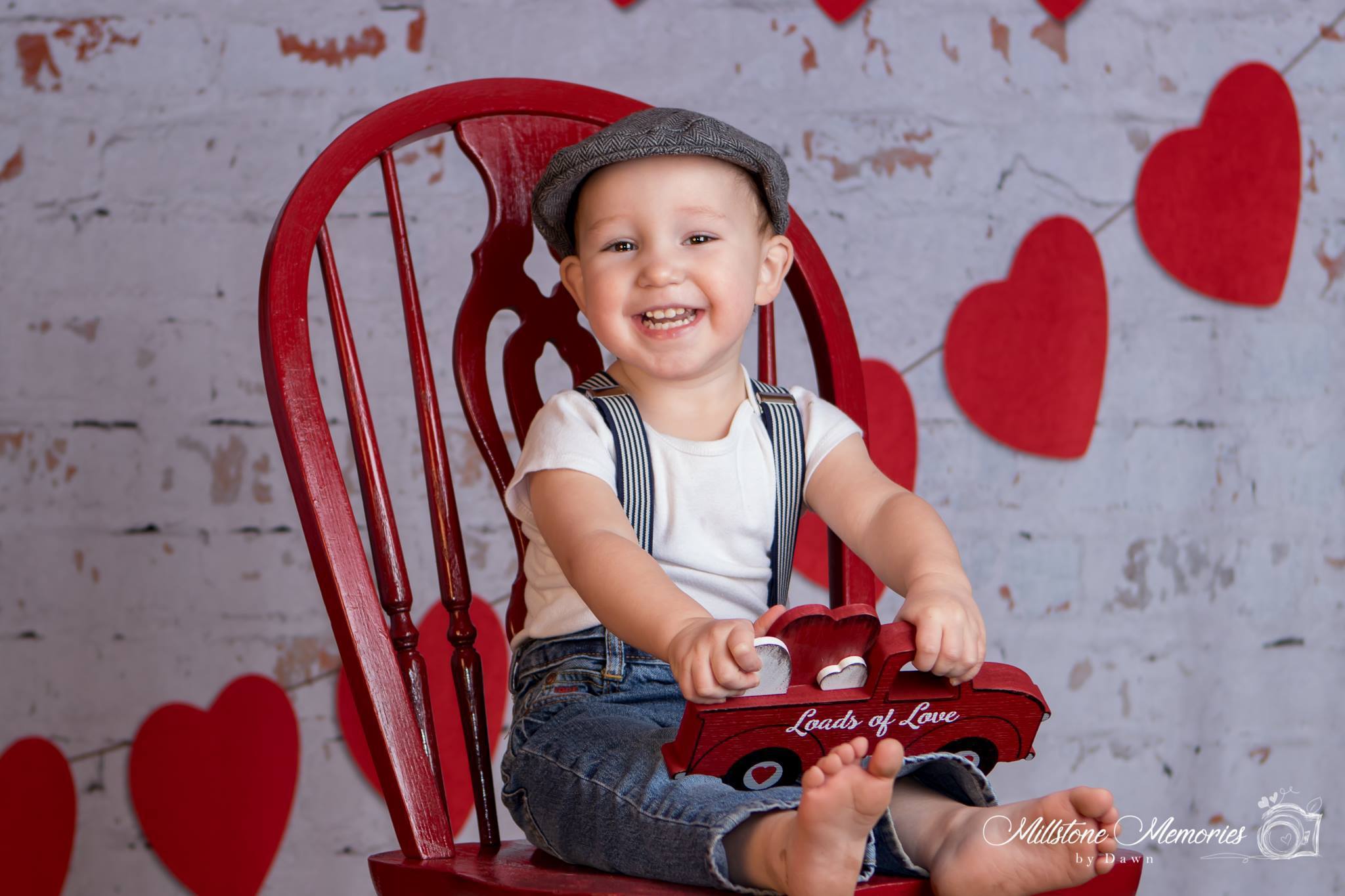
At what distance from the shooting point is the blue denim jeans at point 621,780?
0.74 m

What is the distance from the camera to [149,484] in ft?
5.17

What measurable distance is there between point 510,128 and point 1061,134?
0.90 metres

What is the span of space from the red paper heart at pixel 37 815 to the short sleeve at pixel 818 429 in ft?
3.37

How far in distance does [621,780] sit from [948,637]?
218mm

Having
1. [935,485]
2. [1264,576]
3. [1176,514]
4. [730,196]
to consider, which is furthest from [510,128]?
[1264,576]

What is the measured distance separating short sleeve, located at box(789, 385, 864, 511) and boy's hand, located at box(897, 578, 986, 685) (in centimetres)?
28

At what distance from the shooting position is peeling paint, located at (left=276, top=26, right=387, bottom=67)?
160cm

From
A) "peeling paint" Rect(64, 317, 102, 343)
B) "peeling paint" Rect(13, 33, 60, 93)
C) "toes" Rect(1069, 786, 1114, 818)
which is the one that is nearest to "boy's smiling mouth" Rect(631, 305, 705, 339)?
"toes" Rect(1069, 786, 1114, 818)

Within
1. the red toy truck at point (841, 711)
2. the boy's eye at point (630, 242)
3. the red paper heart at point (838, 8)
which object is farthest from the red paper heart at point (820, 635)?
the red paper heart at point (838, 8)

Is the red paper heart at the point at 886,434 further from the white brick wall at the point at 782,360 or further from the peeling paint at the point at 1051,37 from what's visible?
the peeling paint at the point at 1051,37

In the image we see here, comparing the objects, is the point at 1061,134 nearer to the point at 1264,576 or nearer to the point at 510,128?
the point at 1264,576

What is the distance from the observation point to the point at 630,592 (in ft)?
2.66

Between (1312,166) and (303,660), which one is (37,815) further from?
(1312,166)

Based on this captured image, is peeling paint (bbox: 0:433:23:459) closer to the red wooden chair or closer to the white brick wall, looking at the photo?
the white brick wall
